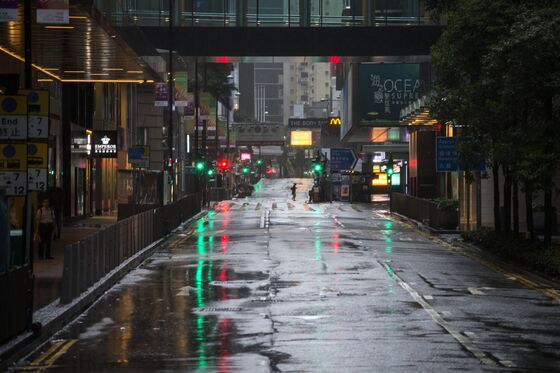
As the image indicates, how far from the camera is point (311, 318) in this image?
1892cm

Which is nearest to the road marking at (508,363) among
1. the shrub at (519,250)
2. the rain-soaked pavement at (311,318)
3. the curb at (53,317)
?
the rain-soaked pavement at (311,318)

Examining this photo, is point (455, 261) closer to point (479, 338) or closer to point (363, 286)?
point (363, 286)

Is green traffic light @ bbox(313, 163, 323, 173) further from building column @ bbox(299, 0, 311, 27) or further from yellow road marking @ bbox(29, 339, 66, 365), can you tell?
yellow road marking @ bbox(29, 339, 66, 365)

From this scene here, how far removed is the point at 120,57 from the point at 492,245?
13055 mm

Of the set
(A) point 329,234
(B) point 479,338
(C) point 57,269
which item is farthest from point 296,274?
(A) point 329,234

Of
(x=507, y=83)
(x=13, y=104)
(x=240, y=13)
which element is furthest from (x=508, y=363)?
(x=240, y=13)

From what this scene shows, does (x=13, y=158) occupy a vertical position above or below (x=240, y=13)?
below

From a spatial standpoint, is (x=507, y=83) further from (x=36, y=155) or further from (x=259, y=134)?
(x=259, y=134)

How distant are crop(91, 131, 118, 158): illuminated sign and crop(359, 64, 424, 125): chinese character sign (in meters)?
37.6

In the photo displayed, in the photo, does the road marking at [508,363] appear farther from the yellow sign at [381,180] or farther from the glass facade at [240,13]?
the yellow sign at [381,180]

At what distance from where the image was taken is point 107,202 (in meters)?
69.9

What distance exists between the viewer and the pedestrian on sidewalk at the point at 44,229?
3083cm

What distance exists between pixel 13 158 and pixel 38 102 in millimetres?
1401

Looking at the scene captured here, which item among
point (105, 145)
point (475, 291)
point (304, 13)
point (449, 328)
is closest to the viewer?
point (449, 328)
